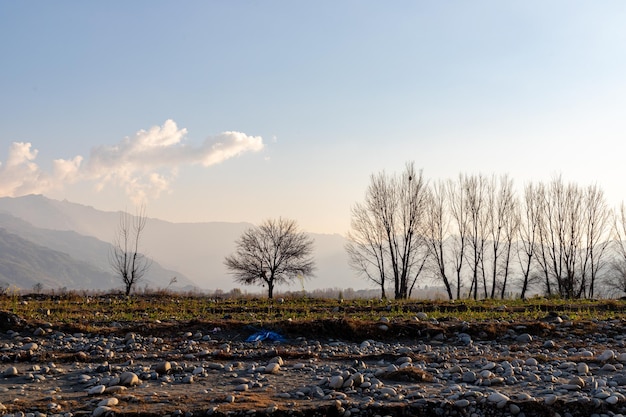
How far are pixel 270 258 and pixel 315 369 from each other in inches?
1399

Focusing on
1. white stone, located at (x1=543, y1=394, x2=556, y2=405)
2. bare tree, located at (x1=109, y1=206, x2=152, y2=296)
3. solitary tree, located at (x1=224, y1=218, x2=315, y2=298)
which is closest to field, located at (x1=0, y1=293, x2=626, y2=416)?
white stone, located at (x1=543, y1=394, x2=556, y2=405)

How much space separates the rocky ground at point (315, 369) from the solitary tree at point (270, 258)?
30.5 metres

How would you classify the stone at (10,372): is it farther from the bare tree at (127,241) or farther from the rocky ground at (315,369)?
the bare tree at (127,241)

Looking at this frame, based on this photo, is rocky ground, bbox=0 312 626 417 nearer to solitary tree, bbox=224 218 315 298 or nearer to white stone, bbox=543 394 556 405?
white stone, bbox=543 394 556 405

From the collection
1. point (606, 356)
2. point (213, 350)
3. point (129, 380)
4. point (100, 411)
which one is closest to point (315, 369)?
point (213, 350)

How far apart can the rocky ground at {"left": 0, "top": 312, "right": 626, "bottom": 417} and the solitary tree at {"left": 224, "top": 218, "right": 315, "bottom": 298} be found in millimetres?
30548

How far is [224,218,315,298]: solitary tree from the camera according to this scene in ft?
143

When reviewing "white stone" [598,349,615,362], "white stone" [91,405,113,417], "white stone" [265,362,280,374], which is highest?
"white stone" [598,349,615,362]

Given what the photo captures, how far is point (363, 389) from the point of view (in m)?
7.45

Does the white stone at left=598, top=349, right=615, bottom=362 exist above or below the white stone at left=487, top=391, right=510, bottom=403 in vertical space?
above

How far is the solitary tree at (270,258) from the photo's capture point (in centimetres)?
4369

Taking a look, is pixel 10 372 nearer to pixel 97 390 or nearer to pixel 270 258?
pixel 97 390

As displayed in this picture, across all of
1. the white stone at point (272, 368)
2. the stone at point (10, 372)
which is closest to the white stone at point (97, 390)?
the stone at point (10, 372)

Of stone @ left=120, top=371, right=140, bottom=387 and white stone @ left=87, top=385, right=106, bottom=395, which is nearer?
white stone @ left=87, top=385, right=106, bottom=395
